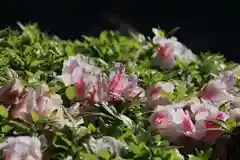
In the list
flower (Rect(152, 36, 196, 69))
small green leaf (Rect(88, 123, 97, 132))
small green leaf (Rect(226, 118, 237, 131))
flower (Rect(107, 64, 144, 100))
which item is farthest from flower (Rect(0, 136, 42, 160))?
flower (Rect(152, 36, 196, 69))

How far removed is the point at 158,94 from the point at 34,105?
0.86ft

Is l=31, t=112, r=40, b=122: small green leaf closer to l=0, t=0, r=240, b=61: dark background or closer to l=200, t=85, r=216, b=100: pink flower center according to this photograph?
l=200, t=85, r=216, b=100: pink flower center

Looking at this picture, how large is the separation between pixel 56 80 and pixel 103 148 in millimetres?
287

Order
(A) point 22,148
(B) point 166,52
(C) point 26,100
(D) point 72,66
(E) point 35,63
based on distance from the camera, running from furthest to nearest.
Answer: (B) point 166,52, (E) point 35,63, (D) point 72,66, (C) point 26,100, (A) point 22,148

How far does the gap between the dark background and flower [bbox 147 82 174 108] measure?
297 centimetres

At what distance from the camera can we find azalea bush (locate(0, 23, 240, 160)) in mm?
1093

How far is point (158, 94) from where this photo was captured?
1287mm

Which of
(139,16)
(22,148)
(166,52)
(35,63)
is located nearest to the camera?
(22,148)

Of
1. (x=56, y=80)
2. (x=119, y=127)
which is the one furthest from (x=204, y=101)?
(x=56, y=80)

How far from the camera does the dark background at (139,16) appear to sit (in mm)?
4277

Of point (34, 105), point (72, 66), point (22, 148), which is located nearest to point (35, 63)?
point (72, 66)

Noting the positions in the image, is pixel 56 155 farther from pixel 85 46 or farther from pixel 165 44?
pixel 85 46

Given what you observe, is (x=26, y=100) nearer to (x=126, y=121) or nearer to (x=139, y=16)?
(x=126, y=121)

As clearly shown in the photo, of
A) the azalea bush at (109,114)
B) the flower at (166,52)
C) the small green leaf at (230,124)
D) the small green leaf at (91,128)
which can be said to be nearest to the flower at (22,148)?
the azalea bush at (109,114)
